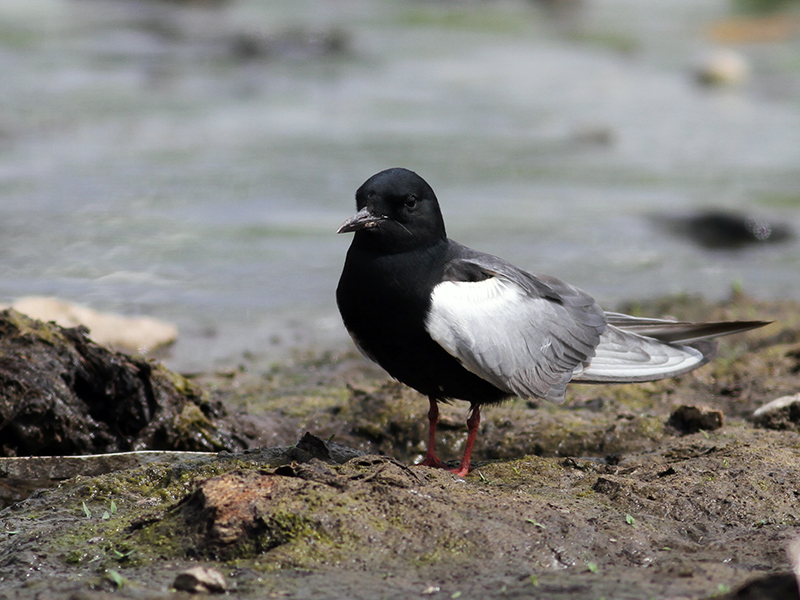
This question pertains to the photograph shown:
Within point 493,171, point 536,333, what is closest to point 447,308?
point 536,333

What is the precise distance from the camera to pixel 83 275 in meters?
9.46

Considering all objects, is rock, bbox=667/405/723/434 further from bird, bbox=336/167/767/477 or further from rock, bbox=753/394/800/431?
bird, bbox=336/167/767/477

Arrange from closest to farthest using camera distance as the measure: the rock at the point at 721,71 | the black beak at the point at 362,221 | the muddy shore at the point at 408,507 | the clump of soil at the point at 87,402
Result: 1. the muddy shore at the point at 408,507
2. the black beak at the point at 362,221
3. the clump of soil at the point at 87,402
4. the rock at the point at 721,71

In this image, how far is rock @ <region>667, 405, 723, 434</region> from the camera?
526cm

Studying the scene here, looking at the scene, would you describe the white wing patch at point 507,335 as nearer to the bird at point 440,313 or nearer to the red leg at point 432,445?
the bird at point 440,313

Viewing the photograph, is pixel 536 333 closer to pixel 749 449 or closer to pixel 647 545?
pixel 749 449

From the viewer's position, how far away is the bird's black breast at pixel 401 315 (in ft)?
14.9

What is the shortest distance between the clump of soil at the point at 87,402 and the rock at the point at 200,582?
7.07 feet

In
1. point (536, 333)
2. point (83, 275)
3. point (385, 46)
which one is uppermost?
point (385, 46)

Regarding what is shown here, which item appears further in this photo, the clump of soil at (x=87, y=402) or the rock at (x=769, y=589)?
the clump of soil at (x=87, y=402)

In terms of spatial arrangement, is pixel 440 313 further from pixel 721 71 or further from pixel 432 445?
pixel 721 71

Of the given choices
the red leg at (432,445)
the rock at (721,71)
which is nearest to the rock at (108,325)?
the red leg at (432,445)

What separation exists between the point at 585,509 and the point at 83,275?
688 cm

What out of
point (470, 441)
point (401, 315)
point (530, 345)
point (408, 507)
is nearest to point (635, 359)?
point (530, 345)
